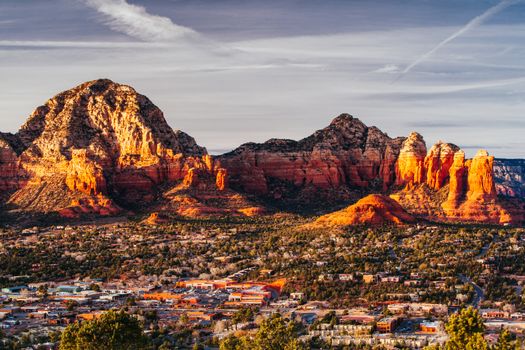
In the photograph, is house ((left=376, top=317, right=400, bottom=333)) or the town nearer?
house ((left=376, top=317, right=400, bottom=333))

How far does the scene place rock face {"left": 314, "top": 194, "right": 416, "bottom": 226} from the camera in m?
145

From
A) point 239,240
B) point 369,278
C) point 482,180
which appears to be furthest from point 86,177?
point 369,278

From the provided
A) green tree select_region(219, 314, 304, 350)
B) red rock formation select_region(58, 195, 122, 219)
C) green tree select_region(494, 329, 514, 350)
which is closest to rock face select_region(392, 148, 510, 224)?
red rock formation select_region(58, 195, 122, 219)

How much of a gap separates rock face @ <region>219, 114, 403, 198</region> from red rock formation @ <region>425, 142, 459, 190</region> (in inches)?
459

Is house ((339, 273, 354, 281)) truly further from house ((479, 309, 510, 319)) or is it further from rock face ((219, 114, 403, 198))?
rock face ((219, 114, 403, 198))

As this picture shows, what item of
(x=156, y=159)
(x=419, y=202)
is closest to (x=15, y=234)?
(x=156, y=159)

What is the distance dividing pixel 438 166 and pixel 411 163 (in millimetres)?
6005

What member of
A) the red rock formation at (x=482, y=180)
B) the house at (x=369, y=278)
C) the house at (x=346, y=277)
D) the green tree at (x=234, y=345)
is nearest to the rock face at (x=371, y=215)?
the red rock formation at (x=482, y=180)

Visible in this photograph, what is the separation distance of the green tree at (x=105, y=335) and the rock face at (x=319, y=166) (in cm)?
11890

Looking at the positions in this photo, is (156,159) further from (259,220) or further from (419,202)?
(419,202)

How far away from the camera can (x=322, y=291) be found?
10631 cm

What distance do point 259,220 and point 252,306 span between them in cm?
6533

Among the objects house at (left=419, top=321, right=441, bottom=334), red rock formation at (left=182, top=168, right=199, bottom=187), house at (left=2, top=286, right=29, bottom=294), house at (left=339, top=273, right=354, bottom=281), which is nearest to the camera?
house at (left=419, top=321, right=441, bottom=334)

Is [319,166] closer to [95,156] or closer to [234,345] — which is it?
[95,156]
